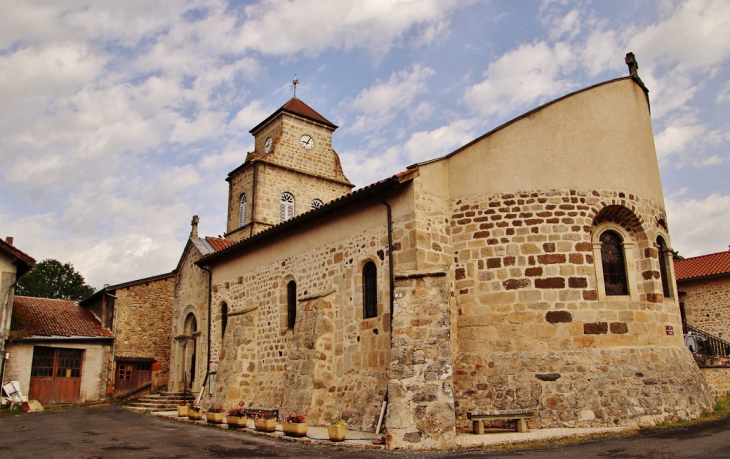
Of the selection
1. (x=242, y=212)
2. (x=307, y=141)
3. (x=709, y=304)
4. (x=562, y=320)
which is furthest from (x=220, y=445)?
(x=709, y=304)

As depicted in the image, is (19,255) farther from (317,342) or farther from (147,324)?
(317,342)

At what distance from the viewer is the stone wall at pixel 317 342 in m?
12.2

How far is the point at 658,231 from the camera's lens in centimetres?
1288

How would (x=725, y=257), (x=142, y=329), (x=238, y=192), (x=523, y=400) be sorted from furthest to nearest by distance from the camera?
(x=238, y=192) < (x=142, y=329) < (x=725, y=257) < (x=523, y=400)

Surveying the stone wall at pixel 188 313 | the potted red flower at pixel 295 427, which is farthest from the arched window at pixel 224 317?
the potted red flower at pixel 295 427

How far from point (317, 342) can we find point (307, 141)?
1626cm

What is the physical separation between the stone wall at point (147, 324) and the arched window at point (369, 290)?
15653 millimetres

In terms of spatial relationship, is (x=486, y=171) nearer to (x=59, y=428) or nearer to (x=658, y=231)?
(x=658, y=231)

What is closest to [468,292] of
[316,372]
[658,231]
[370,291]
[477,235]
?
[477,235]

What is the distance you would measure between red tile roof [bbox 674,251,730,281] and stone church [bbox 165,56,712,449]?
10749 mm

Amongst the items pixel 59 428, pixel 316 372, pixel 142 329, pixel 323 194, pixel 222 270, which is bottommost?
pixel 59 428

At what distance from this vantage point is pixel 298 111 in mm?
27562

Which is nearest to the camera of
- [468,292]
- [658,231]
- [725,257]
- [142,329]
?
[468,292]

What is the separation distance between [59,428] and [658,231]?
15.4 meters
